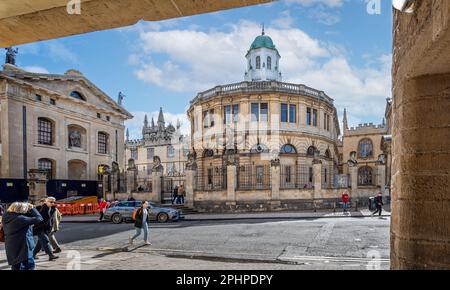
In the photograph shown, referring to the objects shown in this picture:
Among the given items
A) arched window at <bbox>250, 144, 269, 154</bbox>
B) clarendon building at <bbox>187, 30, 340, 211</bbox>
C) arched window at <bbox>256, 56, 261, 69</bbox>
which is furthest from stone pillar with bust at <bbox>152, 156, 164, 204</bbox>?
arched window at <bbox>256, 56, 261, 69</bbox>

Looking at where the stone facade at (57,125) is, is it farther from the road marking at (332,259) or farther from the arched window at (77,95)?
the road marking at (332,259)

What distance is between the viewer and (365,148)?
47625mm

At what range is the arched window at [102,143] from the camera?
34.6 metres

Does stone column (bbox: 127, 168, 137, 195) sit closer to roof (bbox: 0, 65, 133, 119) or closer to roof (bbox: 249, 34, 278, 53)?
roof (bbox: 0, 65, 133, 119)

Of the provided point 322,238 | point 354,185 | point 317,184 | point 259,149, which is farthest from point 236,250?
point 259,149

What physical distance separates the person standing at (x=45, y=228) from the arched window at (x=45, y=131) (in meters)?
22.9

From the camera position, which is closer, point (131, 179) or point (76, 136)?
point (131, 179)

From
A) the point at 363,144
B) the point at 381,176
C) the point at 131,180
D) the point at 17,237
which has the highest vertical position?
the point at 363,144

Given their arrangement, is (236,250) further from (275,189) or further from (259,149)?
(259,149)

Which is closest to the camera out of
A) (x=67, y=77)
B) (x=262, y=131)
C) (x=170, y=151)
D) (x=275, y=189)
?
(x=275, y=189)

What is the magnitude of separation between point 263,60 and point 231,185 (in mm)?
31370

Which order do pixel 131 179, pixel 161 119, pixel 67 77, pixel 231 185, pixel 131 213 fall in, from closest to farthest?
1. pixel 131 213
2. pixel 231 185
3. pixel 131 179
4. pixel 67 77
5. pixel 161 119

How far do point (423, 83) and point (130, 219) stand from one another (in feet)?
57.9

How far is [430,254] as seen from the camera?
231 cm
